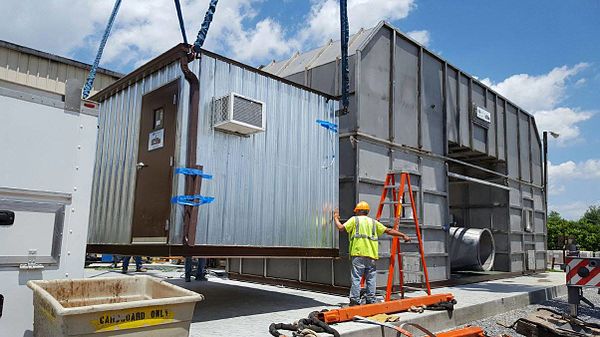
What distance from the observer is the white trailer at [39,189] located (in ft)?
12.0

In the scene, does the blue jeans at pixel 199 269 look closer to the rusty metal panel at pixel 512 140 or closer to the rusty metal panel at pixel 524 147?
the rusty metal panel at pixel 512 140

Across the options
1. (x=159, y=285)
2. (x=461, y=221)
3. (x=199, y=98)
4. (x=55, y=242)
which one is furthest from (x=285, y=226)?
(x=461, y=221)

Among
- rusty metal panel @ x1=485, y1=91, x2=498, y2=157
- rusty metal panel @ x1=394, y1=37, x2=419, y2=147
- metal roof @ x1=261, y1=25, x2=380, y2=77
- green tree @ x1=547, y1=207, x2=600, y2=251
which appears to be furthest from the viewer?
green tree @ x1=547, y1=207, x2=600, y2=251

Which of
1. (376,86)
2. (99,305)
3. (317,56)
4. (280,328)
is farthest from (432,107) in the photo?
(99,305)

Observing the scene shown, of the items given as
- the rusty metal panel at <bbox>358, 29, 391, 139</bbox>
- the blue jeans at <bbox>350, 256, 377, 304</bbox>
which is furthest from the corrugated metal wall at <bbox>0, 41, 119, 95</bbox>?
the blue jeans at <bbox>350, 256, 377, 304</bbox>

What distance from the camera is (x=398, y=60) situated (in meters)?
10.2

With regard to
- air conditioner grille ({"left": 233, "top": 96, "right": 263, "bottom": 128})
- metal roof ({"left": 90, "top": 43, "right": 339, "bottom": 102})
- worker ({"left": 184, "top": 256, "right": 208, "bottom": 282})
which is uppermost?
metal roof ({"left": 90, "top": 43, "right": 339, "bottom": 102})

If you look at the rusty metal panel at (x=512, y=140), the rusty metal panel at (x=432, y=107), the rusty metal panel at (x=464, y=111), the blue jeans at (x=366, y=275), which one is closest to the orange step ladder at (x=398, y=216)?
the blue jeans at (x=366, y=275)

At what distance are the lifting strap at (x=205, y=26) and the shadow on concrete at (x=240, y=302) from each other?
3.81 m

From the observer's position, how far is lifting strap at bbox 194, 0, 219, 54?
630 centimetres

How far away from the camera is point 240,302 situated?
7.89 metres

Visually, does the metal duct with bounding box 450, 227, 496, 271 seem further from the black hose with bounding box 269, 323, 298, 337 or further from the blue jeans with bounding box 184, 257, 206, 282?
the black hose with bounding box 269, 323, 298, 337

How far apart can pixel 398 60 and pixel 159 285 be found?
7.87 m

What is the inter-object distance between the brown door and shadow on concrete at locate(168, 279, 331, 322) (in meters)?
1.46
